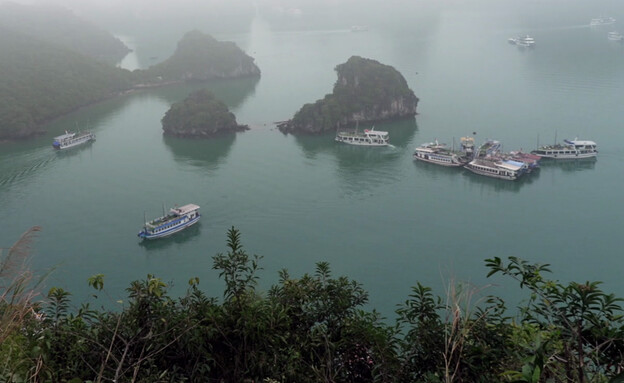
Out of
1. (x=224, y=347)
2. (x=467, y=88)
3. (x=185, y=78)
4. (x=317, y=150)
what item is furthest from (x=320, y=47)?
(x=224, y=347)

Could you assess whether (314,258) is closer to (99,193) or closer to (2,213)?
(99,193)

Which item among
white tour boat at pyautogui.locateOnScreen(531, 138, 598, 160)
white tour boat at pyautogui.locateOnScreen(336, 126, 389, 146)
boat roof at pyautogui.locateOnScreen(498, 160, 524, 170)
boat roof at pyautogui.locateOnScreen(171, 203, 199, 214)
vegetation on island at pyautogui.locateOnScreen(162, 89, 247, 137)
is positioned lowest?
boat roof at pyautogui.locateOnScreen(171, 203, 199, 214)

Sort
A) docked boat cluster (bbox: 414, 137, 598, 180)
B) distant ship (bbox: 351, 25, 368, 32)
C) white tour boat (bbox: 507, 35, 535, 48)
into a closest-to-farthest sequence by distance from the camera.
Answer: docked boat cluster (bbox: 414, 137, 598, 180)
white tour boat (bbox: 507, 35, 535, 48)
distant ship (bbox: 351, 25, 368, 32)

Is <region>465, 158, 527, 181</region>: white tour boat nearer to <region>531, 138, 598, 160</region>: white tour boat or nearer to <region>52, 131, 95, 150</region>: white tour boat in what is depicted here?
<region>531, 138, 598, 160</region>: white tour boat

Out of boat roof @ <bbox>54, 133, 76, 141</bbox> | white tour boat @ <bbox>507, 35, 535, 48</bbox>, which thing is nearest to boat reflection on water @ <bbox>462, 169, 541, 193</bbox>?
boat roof @ <bbox>54, 133, 76, 141</bbox>

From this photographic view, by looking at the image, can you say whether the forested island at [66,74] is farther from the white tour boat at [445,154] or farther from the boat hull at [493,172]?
the boat hull at [493,172]

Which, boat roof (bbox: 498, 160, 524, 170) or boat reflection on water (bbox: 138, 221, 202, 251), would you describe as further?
boat roof (bbox: 498, 160, 524, 170)
